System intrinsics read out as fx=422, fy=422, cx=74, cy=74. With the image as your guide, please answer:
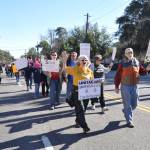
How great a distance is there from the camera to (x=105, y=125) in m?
10.2

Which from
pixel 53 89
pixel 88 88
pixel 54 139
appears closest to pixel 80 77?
pixel 88 88

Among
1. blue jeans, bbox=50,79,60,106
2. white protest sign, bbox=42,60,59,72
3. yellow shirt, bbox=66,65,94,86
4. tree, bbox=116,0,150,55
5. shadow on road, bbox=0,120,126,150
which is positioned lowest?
shadow on road, bbox=0,120,126,150

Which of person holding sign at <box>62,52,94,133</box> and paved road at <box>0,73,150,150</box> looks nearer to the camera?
paved road at <box>0,73,150,150</box>

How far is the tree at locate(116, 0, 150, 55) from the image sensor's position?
211 feet

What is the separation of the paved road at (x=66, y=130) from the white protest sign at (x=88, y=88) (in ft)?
2.66

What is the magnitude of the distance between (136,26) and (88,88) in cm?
6002

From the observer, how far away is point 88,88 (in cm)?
945

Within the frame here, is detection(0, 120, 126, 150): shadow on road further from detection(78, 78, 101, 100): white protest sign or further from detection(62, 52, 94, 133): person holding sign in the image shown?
detection(78, 78, 101, 100): white protest sign

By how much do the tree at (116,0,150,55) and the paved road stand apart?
51.5 metres

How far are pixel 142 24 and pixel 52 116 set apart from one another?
2167 inches

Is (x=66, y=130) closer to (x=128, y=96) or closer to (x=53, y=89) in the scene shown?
(x=128, y=96)

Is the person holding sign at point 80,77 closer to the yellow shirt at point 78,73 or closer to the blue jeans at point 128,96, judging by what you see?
the yellow shirt at point 78,73

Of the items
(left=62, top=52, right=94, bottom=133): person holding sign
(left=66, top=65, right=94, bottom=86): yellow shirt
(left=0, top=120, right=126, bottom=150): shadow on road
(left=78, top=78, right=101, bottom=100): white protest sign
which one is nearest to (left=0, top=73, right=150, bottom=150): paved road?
(left=0, top=120, right=126, bottom=150): shadow on road

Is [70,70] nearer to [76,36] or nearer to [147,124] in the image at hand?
[147,124]
